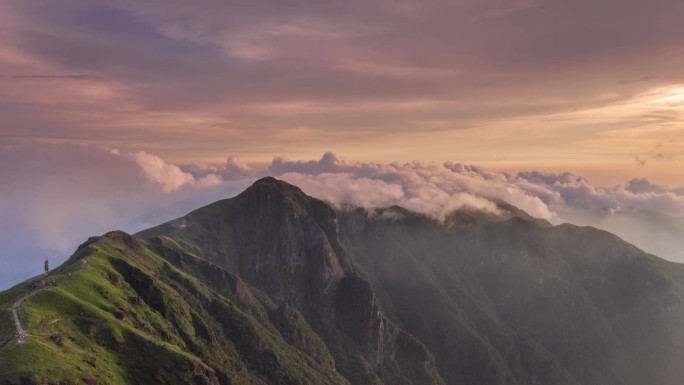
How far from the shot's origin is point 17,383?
193250mm
